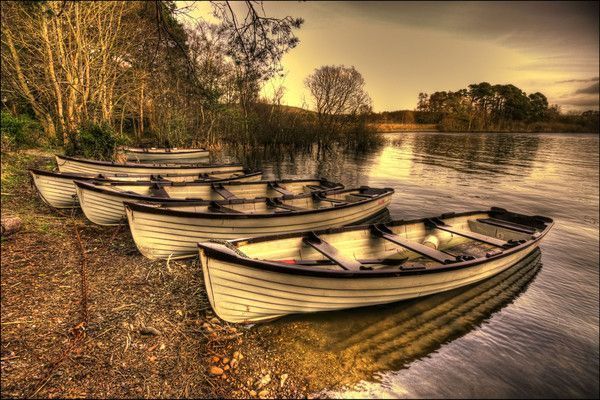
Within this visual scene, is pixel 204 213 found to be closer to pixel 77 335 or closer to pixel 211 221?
pixel 211 221

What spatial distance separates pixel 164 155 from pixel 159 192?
13563 mm

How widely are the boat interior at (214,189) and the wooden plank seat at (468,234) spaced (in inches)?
154

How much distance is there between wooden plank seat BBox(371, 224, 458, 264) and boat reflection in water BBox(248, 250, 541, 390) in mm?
912

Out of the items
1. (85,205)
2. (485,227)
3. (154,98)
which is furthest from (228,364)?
(154,98)

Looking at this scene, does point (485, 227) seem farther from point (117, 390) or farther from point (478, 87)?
point (478, 87)

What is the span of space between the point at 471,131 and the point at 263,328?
8565cm

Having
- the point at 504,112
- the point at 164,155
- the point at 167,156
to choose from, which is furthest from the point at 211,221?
the point at 504,112

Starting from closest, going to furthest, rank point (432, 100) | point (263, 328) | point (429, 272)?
point (263, 328)
point (429, 272)
point (432, 100)

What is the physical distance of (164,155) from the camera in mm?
20734

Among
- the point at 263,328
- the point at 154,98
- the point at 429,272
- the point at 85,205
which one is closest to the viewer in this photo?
the point at 263,328

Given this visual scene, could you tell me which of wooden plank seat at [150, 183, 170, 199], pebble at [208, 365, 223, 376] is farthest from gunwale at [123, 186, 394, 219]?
pebble at [208, 365, 223, 376]

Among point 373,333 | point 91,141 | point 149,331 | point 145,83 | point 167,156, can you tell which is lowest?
point 373,333

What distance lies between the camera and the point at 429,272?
5.45m

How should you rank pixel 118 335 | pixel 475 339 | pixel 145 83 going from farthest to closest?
pixel 145 83 < pixel 475 339 < pixel 118 335
